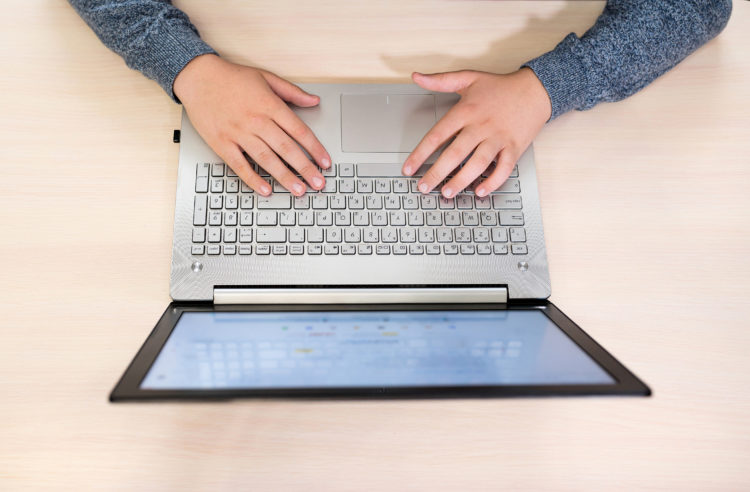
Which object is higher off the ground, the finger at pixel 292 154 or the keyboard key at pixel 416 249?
the finger at pixel 292 154

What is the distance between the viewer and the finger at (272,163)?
52 centimetres

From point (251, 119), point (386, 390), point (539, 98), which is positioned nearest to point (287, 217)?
point (251, 119)

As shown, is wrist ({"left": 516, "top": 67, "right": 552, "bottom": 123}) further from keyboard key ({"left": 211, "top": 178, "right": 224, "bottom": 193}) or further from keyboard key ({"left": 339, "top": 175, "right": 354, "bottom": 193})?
keyboard key ({"left": 211, "top": 178, "right": 224, "bottom": 193})

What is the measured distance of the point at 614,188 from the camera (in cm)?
57

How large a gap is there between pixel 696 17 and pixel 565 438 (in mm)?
550

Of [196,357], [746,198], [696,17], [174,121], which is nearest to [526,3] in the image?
[696,17]

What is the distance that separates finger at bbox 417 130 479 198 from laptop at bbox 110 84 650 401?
0.01 metres

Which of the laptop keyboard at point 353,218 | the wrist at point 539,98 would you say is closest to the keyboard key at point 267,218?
the laptop keyboard at point 353,218

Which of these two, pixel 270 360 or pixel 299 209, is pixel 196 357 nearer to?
pixel 270 360

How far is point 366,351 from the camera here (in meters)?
0.42

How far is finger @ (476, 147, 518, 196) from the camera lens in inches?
21.0

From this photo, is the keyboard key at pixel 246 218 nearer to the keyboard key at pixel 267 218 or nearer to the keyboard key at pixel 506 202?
the keyboard key at pixel 267 218

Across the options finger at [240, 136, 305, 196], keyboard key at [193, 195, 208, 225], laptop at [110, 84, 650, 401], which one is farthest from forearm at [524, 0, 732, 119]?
keyboard key at [193, 195, 208, 225]

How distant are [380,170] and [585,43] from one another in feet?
1.04
